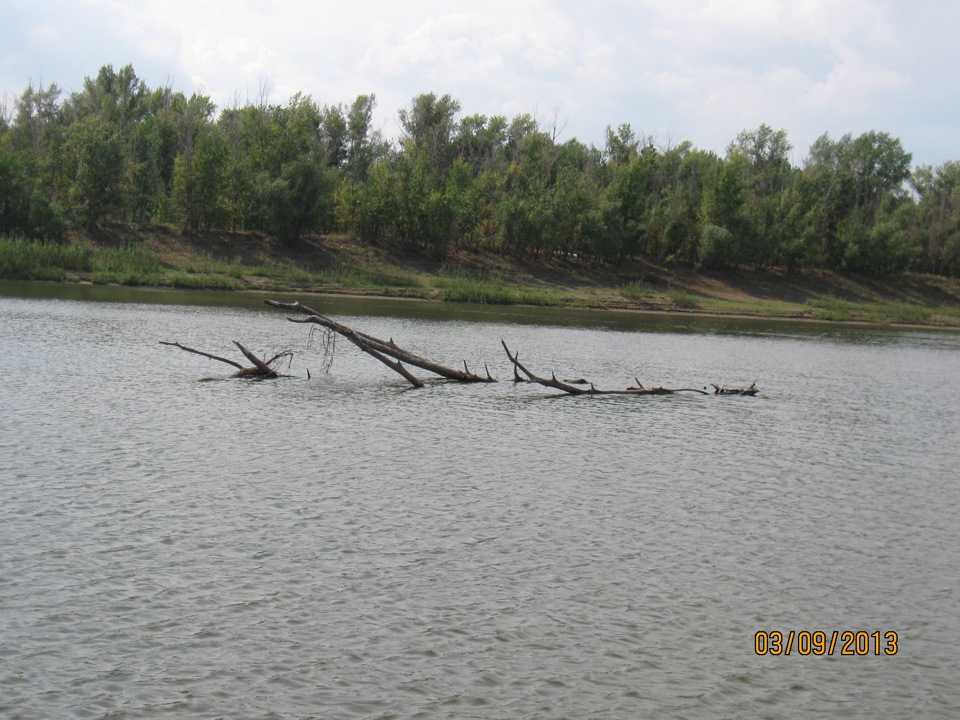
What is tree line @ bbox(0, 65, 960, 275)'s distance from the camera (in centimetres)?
8519

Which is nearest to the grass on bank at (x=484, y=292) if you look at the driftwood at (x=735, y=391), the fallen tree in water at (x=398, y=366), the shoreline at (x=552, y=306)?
the shoreline at (x=552, y=306)

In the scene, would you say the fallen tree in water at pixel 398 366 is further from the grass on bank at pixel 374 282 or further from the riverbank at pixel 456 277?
the riverbank at pixel 456 277

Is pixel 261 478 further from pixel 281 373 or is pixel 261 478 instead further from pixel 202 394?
pixel 281 373

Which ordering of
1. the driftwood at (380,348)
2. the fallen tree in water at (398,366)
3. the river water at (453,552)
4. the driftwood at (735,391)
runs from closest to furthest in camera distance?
the river water at (453,552) < the driftwood at (380,348) < the fallen tree in water at (398,366) < the driftwood at (735,391)

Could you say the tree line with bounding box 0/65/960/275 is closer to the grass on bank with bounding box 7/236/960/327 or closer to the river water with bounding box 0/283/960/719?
the grass on bank with bounding box 7/236/960/327

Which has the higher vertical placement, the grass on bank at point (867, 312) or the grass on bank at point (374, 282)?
the grass on bank at point (867, 312)

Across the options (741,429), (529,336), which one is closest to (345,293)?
(529,336)

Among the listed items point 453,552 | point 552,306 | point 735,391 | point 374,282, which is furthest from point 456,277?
point 453,552

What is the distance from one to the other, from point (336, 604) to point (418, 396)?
16.9 meters

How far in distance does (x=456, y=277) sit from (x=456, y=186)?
1436 centimetres
